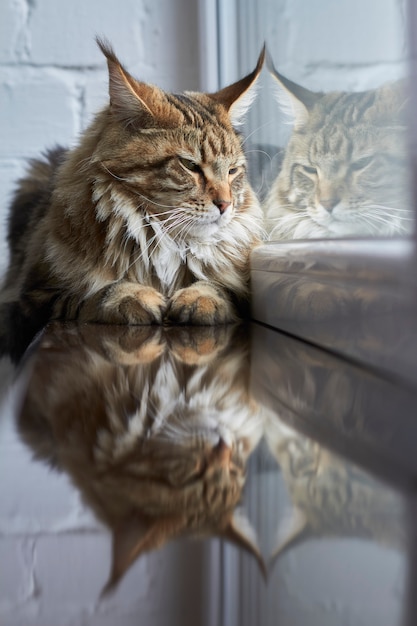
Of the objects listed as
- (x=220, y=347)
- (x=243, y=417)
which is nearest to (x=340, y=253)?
(x=220, y=347)

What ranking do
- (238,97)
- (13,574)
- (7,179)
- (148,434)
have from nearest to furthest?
1. (13,574)
2. (148,434)
3. (238,97)
4. (7,179)

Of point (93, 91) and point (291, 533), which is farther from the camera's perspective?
point (93, 91)

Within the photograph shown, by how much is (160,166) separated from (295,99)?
0.94ft

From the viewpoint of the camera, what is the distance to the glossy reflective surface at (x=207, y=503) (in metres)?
0.29

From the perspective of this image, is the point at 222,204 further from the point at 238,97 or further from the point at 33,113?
the point at 33,113

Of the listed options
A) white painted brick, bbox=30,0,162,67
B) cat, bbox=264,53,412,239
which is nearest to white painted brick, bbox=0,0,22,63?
white painted brick, bbox=30,0,162,67

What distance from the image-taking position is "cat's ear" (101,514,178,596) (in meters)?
0.31

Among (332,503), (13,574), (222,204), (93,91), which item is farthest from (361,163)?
(93,91)

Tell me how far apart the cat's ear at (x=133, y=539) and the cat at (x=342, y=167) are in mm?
459

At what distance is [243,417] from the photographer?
0.59 meters

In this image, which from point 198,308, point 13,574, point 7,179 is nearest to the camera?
point 13,574

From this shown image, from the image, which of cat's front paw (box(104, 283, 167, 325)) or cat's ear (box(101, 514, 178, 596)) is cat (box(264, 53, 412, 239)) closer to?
cat's front paw (box(104, 283, 167, 325))

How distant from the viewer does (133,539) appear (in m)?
0.33

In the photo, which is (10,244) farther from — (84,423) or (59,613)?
(59,613)
